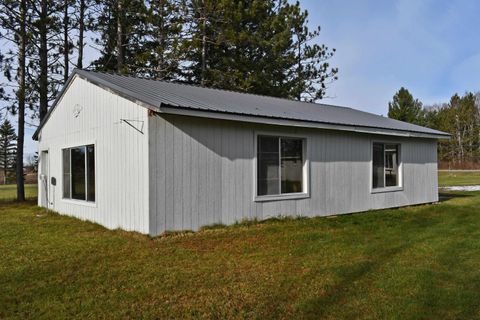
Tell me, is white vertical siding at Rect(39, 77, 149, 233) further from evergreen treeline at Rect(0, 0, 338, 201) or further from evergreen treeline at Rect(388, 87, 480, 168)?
evergreen treeline at Rect(388, 87, 480, 168)

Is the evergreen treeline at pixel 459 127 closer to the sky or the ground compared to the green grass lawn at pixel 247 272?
closer to the sky

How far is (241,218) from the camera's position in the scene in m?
8.27

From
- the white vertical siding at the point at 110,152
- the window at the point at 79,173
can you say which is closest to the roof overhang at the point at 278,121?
the white vertical siding at the point at 110,152

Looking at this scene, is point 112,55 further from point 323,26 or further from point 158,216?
point 158,216

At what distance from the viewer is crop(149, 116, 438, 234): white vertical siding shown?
7.23m

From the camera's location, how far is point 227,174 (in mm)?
8070

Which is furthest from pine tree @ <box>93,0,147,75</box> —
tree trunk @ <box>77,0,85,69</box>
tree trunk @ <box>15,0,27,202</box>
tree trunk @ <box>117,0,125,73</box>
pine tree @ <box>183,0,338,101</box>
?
tree trunk @ <box>15,0,27,202</box>

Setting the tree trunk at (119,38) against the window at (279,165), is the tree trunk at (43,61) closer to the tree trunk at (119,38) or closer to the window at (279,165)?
Answer: the tree trunk at (119,38)

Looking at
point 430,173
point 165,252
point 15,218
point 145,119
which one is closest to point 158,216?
point 165,252

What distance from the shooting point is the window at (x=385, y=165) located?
453 inches

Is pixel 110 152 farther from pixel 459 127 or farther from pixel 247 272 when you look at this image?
pixel 459 127

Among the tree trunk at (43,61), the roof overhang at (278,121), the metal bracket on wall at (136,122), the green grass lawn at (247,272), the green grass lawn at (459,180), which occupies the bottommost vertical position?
the green grass lawn at (459,180)

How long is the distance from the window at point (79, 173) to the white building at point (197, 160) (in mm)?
27

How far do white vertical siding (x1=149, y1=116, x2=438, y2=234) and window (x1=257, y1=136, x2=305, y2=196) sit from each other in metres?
0.24
